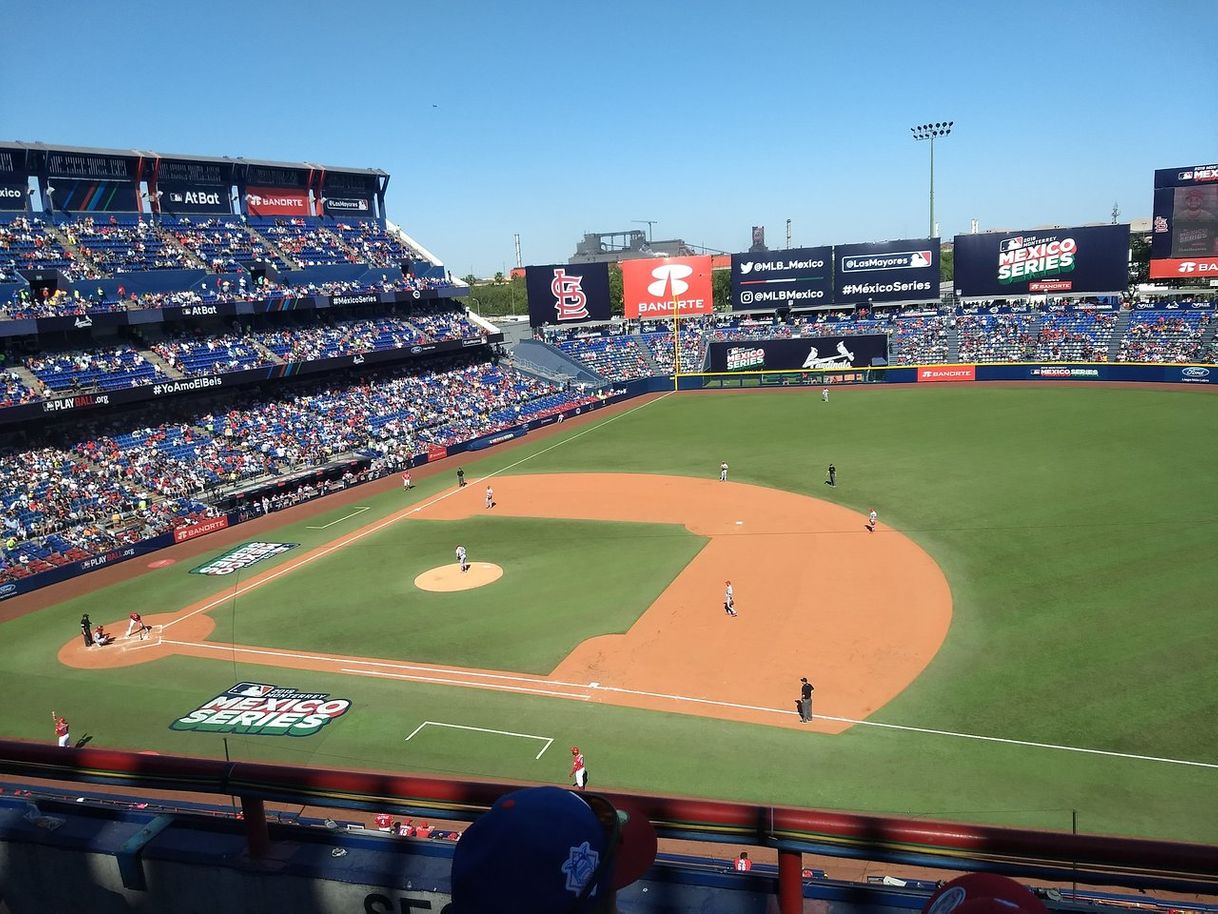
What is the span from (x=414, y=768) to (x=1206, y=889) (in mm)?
16977

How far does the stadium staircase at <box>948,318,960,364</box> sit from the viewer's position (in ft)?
233

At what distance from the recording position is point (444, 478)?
4731 cm

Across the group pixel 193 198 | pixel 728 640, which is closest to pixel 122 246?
pixel 193 198

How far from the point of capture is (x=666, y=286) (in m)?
81.6

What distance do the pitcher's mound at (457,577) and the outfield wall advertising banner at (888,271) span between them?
192 feet

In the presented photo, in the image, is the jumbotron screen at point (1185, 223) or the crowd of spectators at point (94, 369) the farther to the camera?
the jumbotron screen at point (1185, 223)

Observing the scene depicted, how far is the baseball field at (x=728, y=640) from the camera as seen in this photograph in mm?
17188

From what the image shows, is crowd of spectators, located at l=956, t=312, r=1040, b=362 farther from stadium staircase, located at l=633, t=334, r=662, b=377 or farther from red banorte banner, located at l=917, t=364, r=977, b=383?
stadium staircase, located at l=633, t=334, r=662, b=377

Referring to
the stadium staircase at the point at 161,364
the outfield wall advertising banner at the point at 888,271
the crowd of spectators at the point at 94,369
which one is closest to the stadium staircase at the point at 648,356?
the outfield wall advertising banner at the point at 888,271

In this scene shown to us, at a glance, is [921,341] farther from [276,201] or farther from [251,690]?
[251,690]

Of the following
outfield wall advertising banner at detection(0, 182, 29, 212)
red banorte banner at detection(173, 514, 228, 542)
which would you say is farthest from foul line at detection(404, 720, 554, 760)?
outfield wall advertising banner at detection(0, 182, 29, 212)

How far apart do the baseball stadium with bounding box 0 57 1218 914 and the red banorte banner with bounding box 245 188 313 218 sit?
0.89ft

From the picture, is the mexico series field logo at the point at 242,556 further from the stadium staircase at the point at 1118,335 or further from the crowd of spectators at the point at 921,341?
the stadium staircase at the point at 1118,335

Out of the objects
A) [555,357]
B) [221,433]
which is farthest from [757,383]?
[221,433]
